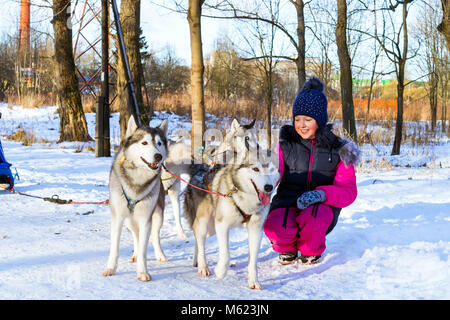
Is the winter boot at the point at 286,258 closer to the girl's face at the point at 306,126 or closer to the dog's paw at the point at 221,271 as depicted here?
the dog's paw at the point at 221,271

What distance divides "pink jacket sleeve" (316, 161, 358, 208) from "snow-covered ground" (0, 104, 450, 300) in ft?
1.71

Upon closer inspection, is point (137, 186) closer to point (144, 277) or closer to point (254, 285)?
point (144, 277)

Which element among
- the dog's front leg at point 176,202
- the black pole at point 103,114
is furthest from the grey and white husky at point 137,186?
the black pole at point 103,114

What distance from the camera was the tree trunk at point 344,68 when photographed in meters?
10.2

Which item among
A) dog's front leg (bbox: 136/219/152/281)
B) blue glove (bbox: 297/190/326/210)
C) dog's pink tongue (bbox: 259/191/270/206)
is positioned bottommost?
dog's front leg (bbox: 136/219/152/281)

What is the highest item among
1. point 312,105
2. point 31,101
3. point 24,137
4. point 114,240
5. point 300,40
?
point 300,40

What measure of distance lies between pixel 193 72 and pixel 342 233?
4.08 metres

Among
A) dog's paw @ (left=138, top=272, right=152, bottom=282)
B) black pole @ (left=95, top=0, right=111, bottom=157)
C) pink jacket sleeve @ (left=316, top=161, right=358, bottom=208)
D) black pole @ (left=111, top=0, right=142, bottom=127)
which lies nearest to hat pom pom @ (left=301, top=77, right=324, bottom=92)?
pink jacket sleeve @ (left=316, top=161, right=358, bottom=208)

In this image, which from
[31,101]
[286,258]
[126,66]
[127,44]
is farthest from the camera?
[31,101]

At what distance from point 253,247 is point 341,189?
Result: 907mm

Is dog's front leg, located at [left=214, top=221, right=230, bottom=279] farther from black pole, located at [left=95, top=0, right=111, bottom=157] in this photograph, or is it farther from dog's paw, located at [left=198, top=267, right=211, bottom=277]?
black pole, located at [left=95, top=0, right=111, bottom=157]

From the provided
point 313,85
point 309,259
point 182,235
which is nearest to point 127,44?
point 182,235

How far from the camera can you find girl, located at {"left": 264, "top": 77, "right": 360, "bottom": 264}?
10.1 feet

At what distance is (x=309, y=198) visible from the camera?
9.79ft
